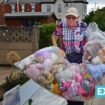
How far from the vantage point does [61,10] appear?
107062 mm

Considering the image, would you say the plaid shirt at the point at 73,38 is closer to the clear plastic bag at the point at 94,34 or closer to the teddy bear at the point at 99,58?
the clear plastic bag at the point at 94,34

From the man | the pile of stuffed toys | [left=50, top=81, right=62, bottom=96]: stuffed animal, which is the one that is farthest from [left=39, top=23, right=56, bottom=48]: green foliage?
[left=50, top=81, right=62, bottom=96]: stuffed animal

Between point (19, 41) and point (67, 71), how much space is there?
1116 cm

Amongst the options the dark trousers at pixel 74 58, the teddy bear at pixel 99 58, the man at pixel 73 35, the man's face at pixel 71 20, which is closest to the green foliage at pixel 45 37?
the man at pixel 73 35

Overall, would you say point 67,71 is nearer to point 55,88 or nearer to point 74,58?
point 55,88

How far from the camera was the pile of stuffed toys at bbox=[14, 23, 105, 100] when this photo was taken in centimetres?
563

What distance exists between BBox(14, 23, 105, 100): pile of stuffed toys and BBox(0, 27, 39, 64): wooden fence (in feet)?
34.9

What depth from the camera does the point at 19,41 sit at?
1684 cm

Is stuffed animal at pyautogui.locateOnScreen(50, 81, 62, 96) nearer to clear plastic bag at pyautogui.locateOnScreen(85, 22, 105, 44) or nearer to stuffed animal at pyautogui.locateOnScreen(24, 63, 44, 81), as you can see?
stuffed animal at pyautogui.locateOnScreen(24, 63, 44, 81)

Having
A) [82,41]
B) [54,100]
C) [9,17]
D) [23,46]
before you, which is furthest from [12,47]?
[9,17]

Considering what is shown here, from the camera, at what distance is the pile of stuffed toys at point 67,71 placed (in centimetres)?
563

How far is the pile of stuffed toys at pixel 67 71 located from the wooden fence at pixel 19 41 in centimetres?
1065

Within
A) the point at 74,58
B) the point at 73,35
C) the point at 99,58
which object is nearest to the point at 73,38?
the point at 73,35

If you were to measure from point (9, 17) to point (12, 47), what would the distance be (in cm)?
6461
